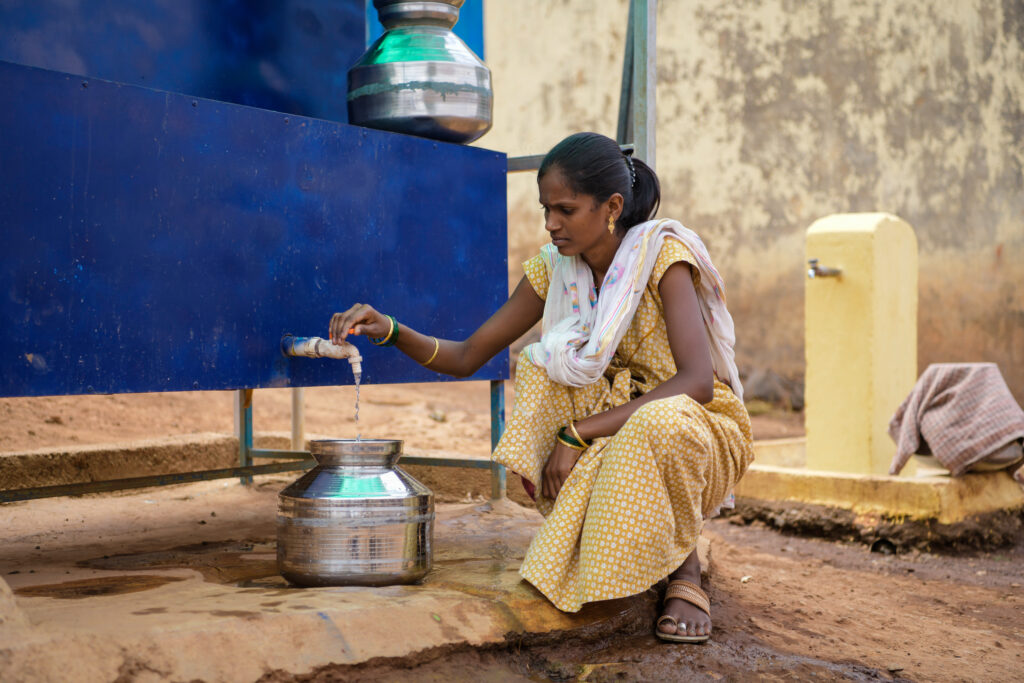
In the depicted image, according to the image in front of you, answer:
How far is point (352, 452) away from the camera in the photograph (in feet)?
8.65

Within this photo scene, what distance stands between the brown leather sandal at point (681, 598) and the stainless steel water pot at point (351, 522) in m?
0.66

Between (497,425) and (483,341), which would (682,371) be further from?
(497,425)

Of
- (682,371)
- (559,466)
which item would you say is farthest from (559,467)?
(682,371)

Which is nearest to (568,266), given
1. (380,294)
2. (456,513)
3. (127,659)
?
(380,294)

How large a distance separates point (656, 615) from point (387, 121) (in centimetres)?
179

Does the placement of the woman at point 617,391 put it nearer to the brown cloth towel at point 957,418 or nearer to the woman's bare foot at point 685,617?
the woman's bare foot at point 685,617

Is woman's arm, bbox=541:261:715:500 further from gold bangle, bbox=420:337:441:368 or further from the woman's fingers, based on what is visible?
gold bangle, bbox=420:337:441:368

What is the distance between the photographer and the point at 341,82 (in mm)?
4426

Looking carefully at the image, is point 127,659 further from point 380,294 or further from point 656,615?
point 380,294

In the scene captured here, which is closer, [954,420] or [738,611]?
[738,611]

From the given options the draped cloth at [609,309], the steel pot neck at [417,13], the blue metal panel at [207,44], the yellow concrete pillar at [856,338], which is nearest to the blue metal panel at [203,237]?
the steel pot neck at [417,13]

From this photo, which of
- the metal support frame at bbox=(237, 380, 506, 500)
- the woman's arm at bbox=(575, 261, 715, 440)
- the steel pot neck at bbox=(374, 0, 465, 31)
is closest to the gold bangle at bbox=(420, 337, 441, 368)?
the woman's arm at bbox=(575, 261, 715, 440)

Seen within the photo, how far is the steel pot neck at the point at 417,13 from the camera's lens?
145 inches

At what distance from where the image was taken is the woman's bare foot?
277cm
